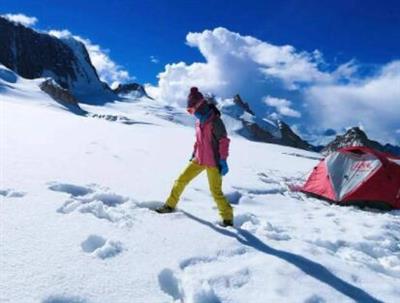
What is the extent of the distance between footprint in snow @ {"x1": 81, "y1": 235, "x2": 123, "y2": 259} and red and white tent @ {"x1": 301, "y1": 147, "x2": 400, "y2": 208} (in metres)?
7.02

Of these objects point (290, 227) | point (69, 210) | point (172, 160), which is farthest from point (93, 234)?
point (172, 160)

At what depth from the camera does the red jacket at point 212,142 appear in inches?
309

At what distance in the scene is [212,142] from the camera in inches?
312

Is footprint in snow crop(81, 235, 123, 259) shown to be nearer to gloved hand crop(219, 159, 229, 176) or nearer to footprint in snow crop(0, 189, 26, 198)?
footprint in snow crop(0, 189, 26, 198)

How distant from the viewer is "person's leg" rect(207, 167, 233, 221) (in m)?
7.80

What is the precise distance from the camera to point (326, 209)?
10.7 meters

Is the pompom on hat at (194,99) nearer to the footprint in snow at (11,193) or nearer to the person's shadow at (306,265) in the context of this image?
the person's shadow at (306,265)

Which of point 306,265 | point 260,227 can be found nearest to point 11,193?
point 260,227

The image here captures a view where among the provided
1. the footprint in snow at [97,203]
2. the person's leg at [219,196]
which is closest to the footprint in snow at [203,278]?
the footprint in snow at [97,203]

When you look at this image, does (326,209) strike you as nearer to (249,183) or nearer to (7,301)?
(249,183)

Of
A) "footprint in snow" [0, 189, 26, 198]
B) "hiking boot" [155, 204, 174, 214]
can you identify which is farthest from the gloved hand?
"footprint in snow" [0, 189, 26, 198]

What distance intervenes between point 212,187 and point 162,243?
6.49 ft

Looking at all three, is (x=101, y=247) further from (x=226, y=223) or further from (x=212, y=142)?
(x=212, y=142)

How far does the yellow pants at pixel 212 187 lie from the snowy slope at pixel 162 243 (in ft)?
0.94
